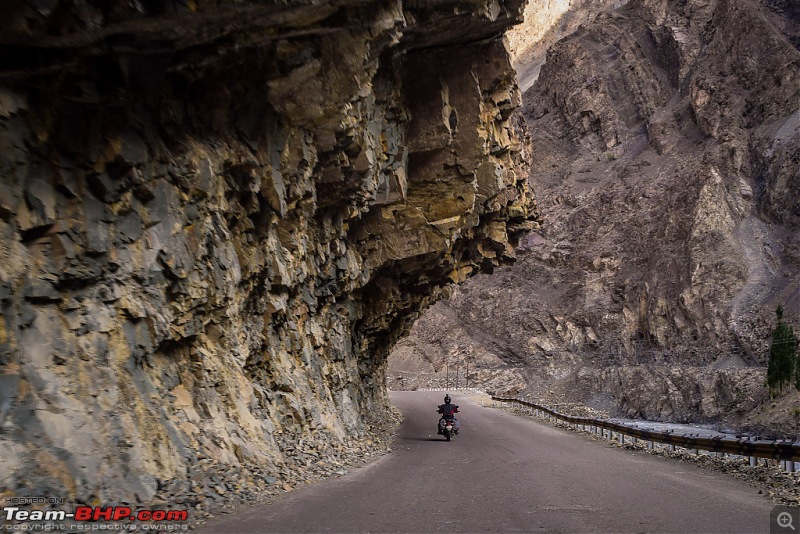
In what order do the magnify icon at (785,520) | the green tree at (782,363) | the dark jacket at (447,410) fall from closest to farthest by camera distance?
the magnify icon at (785,520)
the dark jacket at (447,410)
the green tree at (782,363)

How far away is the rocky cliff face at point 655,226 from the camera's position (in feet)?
202

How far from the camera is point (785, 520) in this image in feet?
25.0

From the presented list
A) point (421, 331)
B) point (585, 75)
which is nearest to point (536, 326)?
point (421, 331)

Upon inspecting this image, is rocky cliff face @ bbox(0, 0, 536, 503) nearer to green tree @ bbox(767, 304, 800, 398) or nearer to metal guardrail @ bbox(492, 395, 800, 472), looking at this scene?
metal guardrail @ bbox(492, 395, 800, 472)

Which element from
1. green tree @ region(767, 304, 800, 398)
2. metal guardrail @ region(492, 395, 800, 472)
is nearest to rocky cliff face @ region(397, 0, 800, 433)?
green tree @ region(767, 304, 800, 398)

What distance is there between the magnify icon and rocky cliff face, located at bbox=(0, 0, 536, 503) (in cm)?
703

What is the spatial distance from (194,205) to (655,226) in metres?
78.0

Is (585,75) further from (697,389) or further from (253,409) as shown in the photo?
(253,409)

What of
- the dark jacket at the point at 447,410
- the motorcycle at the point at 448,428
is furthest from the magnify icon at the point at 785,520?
the dark jacket at the point at 447,410

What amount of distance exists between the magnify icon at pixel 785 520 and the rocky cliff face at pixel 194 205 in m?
7.03

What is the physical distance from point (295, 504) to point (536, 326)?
256 feet

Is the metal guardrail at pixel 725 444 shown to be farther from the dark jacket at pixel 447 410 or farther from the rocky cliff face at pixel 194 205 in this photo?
the rocky cliff face at pixel 194 205

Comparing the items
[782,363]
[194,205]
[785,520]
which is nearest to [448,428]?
[194,205]

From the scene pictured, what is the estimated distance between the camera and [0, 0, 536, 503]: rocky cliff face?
262 inches
